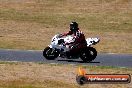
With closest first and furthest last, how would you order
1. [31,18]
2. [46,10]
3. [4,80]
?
[4,80]
[31,18]
[46,10]

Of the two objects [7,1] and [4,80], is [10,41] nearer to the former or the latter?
[4,80]

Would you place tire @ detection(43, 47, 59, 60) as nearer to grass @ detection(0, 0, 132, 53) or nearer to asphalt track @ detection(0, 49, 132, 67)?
asphalt track @ detection(0, 49, 132, 67)

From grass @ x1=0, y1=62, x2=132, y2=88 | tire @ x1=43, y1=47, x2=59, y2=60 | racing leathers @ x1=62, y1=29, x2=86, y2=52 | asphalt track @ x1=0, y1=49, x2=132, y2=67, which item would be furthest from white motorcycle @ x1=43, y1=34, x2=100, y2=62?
grass @ x1=0, y1=62, x2=132, y2=88

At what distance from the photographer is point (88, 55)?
80.8 feet

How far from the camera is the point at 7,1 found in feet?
160

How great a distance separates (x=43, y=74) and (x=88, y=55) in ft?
13.7

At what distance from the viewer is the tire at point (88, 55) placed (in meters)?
24.6

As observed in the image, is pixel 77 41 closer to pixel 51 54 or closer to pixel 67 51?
pixel 67 51

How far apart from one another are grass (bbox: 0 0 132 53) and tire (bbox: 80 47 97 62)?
3.84m

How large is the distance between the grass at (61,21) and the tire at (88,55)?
151 inches

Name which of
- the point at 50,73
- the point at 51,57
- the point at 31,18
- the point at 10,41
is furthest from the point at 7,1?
the point at 50,73

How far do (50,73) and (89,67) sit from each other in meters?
2.40

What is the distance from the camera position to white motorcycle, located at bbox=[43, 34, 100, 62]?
24.5 meters

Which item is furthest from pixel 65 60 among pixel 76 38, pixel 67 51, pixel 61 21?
pixel 61 21
